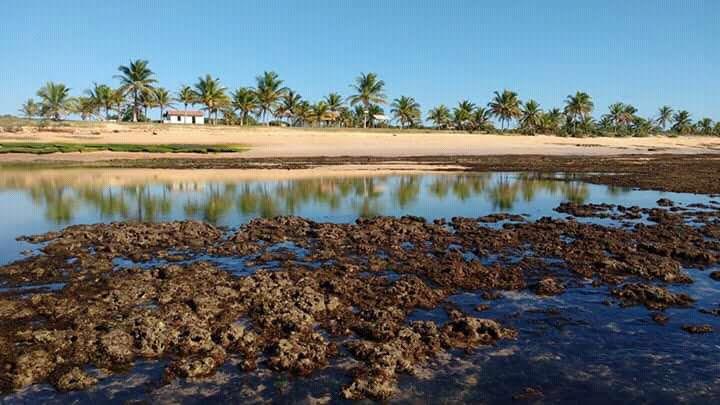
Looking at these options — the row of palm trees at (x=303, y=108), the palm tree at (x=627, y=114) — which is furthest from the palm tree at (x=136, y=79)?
the palm tree at (x=627, y=114)

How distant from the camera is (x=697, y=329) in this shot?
26.5 feet

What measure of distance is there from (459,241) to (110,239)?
10166 millimetres

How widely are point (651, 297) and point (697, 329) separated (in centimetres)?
148

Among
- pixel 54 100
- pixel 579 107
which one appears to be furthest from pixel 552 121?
pixel 54 100

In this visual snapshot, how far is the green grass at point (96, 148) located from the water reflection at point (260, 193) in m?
17.2

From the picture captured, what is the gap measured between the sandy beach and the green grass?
106cm

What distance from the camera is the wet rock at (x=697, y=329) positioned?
8.04 meters

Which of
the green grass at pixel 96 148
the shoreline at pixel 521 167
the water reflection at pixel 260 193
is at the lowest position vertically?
the water reflection at pixel 260 193

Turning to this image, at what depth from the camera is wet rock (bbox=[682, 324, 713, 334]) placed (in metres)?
8.04

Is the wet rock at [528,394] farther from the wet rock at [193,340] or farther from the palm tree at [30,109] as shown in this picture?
the palm tree at [30,109]

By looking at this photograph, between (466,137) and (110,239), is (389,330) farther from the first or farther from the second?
(466,137)

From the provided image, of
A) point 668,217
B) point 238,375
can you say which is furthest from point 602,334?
point 668,217

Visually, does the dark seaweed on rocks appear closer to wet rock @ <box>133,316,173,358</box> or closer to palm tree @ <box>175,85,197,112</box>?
wet rock @ <box>133,316,173,358</box>

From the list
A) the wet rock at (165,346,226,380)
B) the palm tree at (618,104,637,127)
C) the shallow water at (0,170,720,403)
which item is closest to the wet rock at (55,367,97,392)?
the shallow water at (0,170,720,403)
